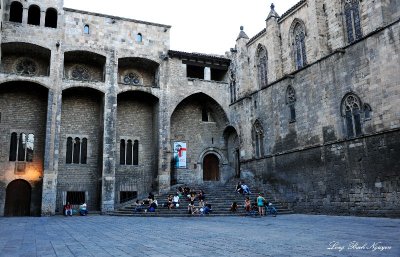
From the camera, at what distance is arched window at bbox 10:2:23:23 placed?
24266 millimetres

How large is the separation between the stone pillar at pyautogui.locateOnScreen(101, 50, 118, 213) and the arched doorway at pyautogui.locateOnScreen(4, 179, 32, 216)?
17.8ft

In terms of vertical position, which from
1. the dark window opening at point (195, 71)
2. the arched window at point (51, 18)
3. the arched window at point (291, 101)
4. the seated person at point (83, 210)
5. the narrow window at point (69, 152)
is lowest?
the seated person at point (83, 210)

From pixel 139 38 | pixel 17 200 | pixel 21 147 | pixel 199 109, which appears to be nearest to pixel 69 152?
pixel 21 147

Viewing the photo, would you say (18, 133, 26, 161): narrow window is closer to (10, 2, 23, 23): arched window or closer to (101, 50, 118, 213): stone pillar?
(101, 50, 118, 213): stone pillar

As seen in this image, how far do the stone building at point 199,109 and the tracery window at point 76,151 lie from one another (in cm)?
8

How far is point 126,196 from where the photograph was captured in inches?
1038

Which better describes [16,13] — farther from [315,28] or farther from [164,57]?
[315,28]

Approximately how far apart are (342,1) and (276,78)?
20.7 feet

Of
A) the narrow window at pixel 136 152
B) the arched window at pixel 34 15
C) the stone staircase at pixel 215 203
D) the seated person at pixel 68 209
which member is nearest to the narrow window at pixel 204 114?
Result: the narrow window at pixel 136 152

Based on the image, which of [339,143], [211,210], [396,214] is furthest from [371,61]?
[211,210]

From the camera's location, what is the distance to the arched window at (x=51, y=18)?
82.8ft

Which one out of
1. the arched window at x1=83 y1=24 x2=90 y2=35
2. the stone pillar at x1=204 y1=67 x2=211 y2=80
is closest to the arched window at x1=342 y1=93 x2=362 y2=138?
the stone pillar at x1=204 y1=67 x2=211 y2=80

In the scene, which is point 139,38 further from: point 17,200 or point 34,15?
point 17,200

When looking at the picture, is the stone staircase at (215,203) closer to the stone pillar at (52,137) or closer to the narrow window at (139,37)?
the stone pillar at (52,137)
